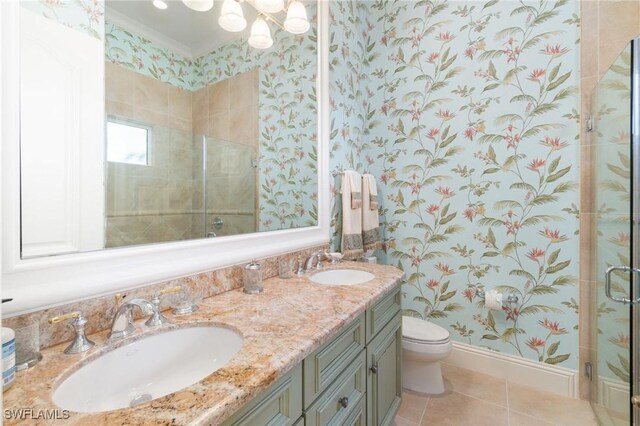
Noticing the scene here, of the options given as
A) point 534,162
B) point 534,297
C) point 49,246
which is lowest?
point 534,297

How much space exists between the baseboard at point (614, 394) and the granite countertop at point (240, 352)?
113 centimetres

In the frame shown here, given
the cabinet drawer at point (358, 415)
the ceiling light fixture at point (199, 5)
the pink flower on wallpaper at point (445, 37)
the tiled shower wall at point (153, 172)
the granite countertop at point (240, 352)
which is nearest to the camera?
the granite countertop at point (240, 352)

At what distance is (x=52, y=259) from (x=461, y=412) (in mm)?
1973

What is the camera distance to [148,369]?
0.86 meters

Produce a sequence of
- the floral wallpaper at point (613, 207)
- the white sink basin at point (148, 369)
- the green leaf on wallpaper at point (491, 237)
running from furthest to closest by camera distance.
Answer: the green leaf on wallpaper at point (491, 237), the floral wallpaper at point (613, 207), the white sink basin at point (148, 369)

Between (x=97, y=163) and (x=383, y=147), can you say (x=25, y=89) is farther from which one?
(x=383, y=147)

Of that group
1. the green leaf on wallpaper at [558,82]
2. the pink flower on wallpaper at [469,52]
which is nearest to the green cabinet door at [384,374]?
the green leaf on wallpaper at [558,82]

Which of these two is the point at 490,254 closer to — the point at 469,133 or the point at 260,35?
the point at 469,133

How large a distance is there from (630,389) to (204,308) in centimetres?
177

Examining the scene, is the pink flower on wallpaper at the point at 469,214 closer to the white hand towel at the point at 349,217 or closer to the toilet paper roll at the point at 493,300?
the toilet paper roll at the point at 493,300

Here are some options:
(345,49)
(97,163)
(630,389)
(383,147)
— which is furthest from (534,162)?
(97,163)

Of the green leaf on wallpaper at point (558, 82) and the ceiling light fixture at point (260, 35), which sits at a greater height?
the ceiling light fixture at point (260, 35)

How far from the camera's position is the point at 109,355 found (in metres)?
0.79

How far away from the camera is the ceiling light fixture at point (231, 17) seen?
4.37ft
